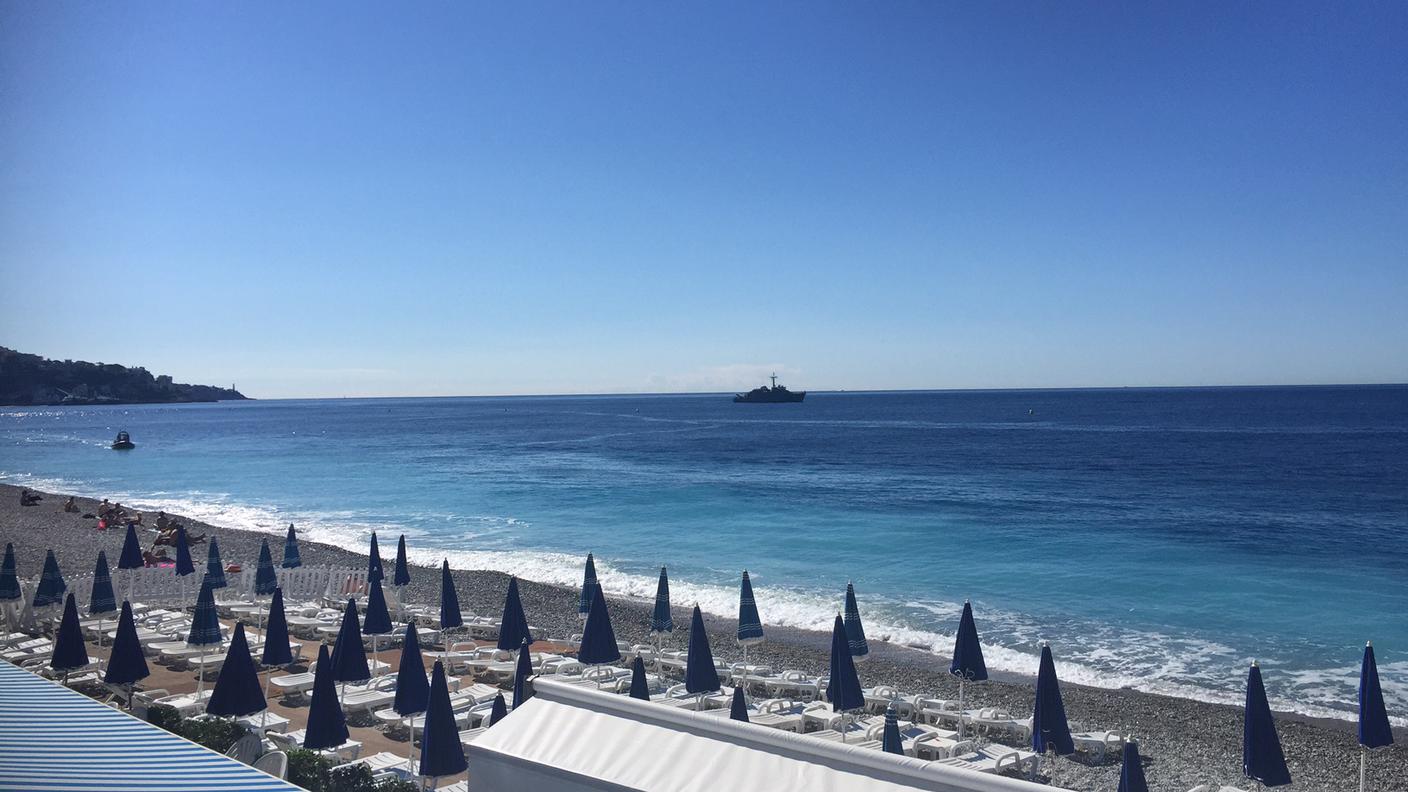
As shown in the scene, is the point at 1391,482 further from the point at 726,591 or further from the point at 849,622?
the point at 849,622

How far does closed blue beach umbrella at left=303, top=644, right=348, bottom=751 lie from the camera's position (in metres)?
8.40

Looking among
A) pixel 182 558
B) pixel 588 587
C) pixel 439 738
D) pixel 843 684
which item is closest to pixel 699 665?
pixel 843 684

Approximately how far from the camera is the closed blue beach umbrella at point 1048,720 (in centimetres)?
929

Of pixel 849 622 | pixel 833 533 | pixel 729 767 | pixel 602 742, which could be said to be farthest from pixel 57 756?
pixel 833 533

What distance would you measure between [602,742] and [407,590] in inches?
756

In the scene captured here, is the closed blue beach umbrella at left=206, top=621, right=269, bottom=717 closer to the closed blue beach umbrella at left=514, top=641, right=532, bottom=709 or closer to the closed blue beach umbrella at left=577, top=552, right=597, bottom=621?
the closed blue beach umbrella at left=514, top=641, right=532, bottom=709

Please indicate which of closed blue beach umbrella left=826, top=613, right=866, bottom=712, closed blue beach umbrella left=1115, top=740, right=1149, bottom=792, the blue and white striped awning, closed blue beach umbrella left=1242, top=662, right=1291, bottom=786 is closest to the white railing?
closed blue beach umbrella left=826, top=613, right=866, bottom=712

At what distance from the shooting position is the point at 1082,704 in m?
14.2

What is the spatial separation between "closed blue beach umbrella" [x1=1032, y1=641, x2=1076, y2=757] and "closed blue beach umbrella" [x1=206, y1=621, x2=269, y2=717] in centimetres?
855

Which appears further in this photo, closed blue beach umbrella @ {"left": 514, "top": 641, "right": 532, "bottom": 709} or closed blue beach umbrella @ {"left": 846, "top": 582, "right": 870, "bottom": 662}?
closed blue beach umbrella @ {"left": 846, "top": 582, "right": 870, "bottom": 662}

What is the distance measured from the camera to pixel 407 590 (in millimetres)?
22516

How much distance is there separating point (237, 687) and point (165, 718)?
1.25m

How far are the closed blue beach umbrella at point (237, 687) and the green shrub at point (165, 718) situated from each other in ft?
2.64

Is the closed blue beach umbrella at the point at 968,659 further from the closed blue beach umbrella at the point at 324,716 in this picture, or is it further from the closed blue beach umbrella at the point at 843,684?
the closed blue beach umbrella at the point at 324,716
